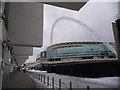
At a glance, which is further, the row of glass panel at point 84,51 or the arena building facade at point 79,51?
the row of glass panel at point 84,51

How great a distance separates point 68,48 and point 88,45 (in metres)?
10.4

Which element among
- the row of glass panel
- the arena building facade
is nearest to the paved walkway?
the arena building facade

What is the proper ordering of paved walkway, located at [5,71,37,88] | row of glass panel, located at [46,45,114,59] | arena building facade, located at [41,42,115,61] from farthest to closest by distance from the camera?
1. row of glass panel, located at [46,45,114,59]
2. arena building facade, located at [41,42,115,61]
3. paved walkway, located at [5,71,37,88]

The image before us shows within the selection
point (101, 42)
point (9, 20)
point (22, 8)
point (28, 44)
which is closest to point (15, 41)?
point (28, 44)

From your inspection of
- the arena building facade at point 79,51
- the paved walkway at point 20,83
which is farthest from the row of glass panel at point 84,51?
the paved walkway at point 20,83

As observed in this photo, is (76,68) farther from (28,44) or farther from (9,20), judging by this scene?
(9,20)

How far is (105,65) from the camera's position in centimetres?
4181

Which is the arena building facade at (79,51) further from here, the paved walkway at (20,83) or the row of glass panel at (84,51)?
the paved walkway at (20,83)

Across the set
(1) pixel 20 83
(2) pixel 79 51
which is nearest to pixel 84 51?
(2) pixel 79 51

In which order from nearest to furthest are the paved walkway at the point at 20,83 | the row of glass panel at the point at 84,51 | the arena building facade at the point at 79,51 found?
1. the paved walkway at the point at 20,83
2. the arena building facade at the point at 79,51
3. the row of glass panel at the point at 84,51

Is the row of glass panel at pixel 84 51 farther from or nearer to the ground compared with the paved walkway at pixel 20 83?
farther from the ground

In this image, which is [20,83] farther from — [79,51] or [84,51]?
[79,51]

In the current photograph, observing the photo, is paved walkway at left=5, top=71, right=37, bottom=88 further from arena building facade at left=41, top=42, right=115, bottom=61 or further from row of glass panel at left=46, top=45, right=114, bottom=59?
row of glass panel at left=46, top=45, right=114, bottom=59

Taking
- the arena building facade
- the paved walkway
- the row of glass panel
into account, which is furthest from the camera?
the row of glass panel
